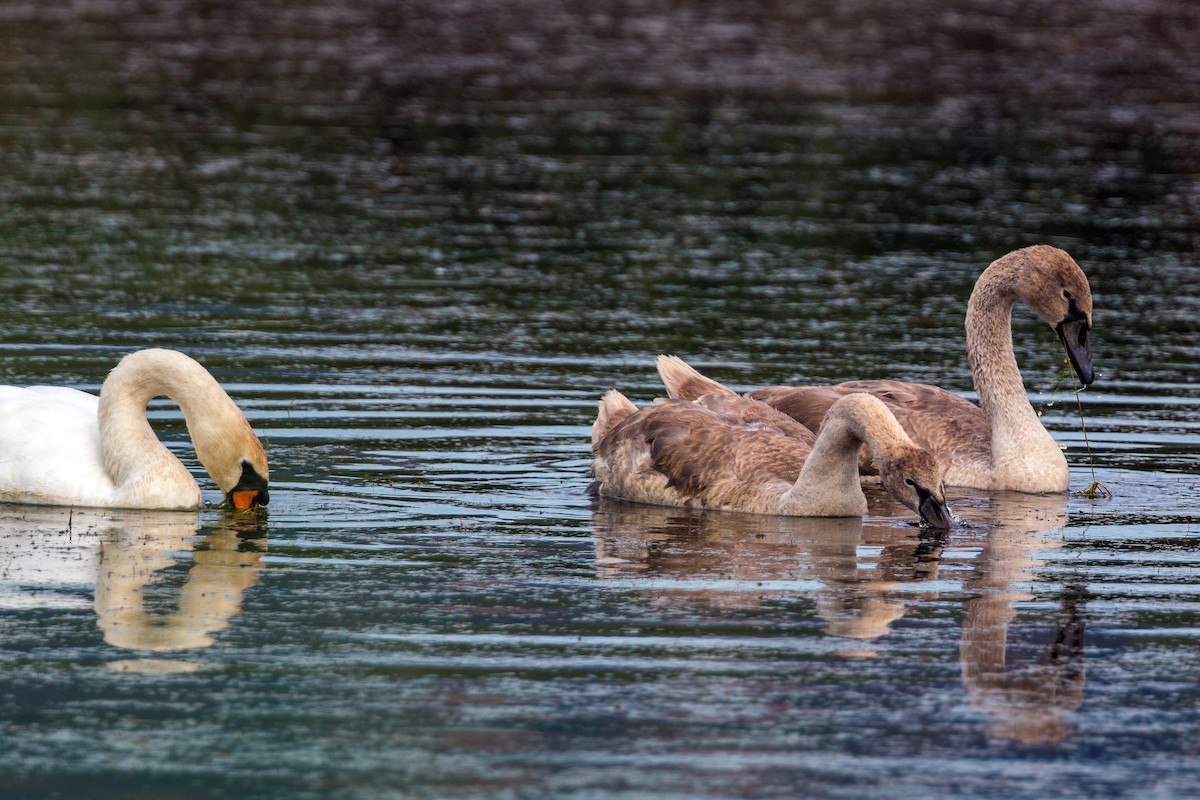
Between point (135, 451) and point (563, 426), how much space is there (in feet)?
Answer: 11.5

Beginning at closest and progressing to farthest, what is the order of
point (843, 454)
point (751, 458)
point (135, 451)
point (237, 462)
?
point (237, 462) → point (135, 451) → point (843, 454) → point (751, 458)

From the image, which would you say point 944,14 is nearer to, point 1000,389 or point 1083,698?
point 1000,389

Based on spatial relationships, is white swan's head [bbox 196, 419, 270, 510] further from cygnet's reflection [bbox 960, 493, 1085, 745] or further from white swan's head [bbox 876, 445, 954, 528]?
cygnet's reflection [bbox 960, 493, 1085, 745]

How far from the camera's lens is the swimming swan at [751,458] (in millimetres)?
11477

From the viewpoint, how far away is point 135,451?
38.1 ft

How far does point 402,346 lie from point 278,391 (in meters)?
1.90

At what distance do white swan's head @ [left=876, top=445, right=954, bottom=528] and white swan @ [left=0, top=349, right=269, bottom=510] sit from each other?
134 inches

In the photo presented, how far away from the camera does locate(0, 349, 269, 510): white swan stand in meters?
11.5

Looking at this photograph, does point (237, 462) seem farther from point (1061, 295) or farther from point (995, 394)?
point (1061, 295)

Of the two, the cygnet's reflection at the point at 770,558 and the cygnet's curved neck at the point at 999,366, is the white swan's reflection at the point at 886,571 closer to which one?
the cygnet's reflection at the point at 770,558

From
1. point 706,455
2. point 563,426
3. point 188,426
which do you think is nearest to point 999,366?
point 706,455

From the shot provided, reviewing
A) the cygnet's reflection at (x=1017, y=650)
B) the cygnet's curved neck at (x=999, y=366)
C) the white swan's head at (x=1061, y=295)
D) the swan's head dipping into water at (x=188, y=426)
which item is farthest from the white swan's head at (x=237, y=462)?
the white swan's head at (x=1061, y=295)

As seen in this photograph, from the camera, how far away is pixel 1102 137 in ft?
99.9

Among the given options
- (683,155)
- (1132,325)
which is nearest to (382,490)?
(1132,325)
